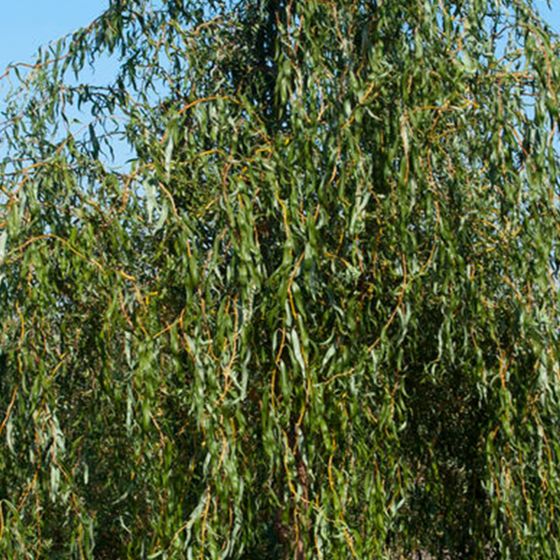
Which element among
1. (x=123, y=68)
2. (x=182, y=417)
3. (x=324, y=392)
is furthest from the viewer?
(x=123, y=68)

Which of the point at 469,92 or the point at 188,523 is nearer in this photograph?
the point at 188,523

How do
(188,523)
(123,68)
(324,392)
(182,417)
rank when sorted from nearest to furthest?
(188,523) → (324,392) → (182,417) → (123,68)

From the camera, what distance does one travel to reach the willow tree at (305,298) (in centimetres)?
323

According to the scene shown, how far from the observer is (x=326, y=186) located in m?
3.38

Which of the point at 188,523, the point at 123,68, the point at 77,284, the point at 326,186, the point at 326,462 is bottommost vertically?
the point at 188,523

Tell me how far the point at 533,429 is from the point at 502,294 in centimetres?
47

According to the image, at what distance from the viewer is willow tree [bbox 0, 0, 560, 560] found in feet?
10.6

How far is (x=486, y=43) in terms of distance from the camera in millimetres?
3727

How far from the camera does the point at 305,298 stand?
346 centimetres

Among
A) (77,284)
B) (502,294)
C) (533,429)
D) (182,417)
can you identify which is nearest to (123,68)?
(77,284)

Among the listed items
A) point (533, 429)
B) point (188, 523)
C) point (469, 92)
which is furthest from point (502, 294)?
point (188, 523)

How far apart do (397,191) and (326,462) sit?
0.90 m

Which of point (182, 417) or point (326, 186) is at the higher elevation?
point (326, 186)

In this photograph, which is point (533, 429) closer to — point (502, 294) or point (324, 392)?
point (502, 294)
